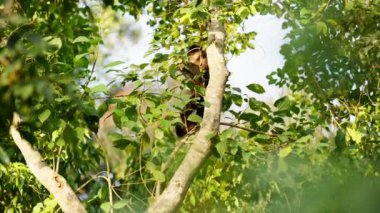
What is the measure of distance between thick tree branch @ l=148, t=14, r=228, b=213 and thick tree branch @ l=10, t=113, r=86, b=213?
0.38 m

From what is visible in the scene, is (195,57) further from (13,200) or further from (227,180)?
(13,200)

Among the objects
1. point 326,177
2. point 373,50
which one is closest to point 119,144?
point 326,177

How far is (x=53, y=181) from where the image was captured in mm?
2664

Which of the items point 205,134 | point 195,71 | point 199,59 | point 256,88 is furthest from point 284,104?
point 199,59

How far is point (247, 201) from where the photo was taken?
457 centimetres

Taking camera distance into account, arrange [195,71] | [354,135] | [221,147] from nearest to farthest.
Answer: [221,147]
[195,71]
[354,135]

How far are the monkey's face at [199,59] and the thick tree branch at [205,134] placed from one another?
44 cm

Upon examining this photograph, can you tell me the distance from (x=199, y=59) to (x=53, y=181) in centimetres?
142

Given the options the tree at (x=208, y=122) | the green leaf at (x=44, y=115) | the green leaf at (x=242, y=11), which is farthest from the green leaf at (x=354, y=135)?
the green leaf at (x=44, y=115)

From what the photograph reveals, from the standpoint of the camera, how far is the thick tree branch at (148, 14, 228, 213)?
8.13 ft

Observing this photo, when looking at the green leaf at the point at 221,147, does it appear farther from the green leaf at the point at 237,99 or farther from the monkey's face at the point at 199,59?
the monkey's face at the point at 199,59

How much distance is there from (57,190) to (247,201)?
7.35 ft

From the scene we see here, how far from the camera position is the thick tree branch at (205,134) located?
8.13 ft

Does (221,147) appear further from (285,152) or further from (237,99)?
(237,99)
